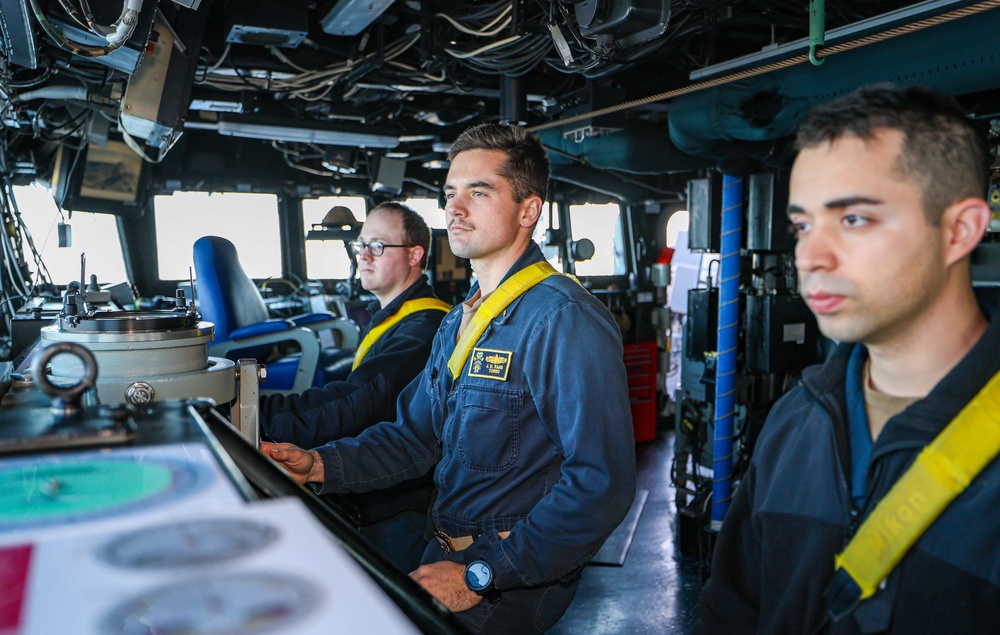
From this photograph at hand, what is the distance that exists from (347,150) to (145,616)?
5846mm

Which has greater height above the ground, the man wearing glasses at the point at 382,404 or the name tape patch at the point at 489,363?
the name tape patch at the point at 489,363

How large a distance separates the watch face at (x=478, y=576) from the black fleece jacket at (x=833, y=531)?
40cm

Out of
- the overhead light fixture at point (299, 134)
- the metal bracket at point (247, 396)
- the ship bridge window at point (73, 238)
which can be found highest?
the overhead light fixture at point (299, 134)

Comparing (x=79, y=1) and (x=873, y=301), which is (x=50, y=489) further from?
(x=79, y=1)

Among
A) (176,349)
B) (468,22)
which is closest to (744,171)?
(468,22)

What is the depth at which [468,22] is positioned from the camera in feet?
12.0

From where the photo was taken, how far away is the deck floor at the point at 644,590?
3.48 meters

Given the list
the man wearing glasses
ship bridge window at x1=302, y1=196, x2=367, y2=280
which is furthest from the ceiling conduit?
ship bridge window at x1=302, y1=196, x2=367, y2=280

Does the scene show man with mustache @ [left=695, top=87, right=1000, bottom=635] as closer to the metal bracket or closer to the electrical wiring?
the metal bracket

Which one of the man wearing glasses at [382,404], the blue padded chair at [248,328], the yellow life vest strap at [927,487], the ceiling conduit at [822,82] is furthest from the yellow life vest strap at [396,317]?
the yellow life vest strap at [927,487]

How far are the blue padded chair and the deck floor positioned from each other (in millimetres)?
1818

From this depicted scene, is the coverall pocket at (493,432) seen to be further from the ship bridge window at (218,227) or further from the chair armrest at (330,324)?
the ship bridge window at (218,227)

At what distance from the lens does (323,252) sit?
807 cm

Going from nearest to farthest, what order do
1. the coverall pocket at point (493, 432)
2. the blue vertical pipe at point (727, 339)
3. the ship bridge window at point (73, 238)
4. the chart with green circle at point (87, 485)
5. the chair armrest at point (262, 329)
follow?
the chart with green circle at point (87, 485), the coverall pocket at point (493, 432), the chair armrest at point (262, 329), the blue vertical pipe at point (727, 339), the ship bridge window at point (73, 238)
